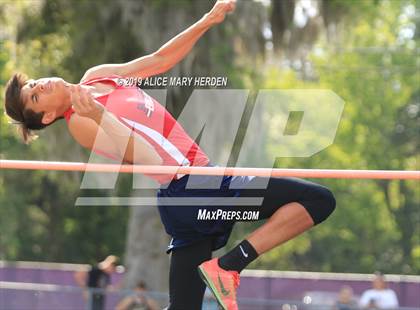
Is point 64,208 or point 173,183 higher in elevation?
point 173,183

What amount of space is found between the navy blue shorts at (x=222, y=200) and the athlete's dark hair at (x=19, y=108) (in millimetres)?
733

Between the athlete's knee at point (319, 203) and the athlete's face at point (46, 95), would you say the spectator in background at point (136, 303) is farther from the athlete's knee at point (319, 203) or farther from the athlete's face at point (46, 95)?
the athlete's knee at point (319, 203)

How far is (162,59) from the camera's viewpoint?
18.7ft

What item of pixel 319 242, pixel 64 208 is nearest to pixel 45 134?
pixel 64 208

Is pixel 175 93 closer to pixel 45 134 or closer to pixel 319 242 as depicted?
pixel 45 134

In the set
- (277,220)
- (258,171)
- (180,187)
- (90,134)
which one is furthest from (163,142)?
(277,220)

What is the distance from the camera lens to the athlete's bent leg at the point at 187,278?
505cm

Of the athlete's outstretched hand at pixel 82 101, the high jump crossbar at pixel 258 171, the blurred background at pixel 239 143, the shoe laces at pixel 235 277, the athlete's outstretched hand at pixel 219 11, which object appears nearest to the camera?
the athlete's outstretched hand at pixel 82 101

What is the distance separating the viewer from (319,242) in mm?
31000

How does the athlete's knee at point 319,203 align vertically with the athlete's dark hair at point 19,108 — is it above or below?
below

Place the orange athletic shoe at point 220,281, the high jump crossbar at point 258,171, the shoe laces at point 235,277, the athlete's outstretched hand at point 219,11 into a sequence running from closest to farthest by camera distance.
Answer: the orange athletic shoe at point 220,281, the shoe laces at point 235,277, the high jump crossbar at point 258,171, the athlete's outstretched hand at point 219,11

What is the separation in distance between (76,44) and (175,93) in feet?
5.73

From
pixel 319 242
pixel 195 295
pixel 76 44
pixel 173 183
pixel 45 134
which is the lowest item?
pixel 319 242

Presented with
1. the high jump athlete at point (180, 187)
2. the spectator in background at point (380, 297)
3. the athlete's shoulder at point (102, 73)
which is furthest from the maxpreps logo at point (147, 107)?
the spectator in background at point (380, 297)
